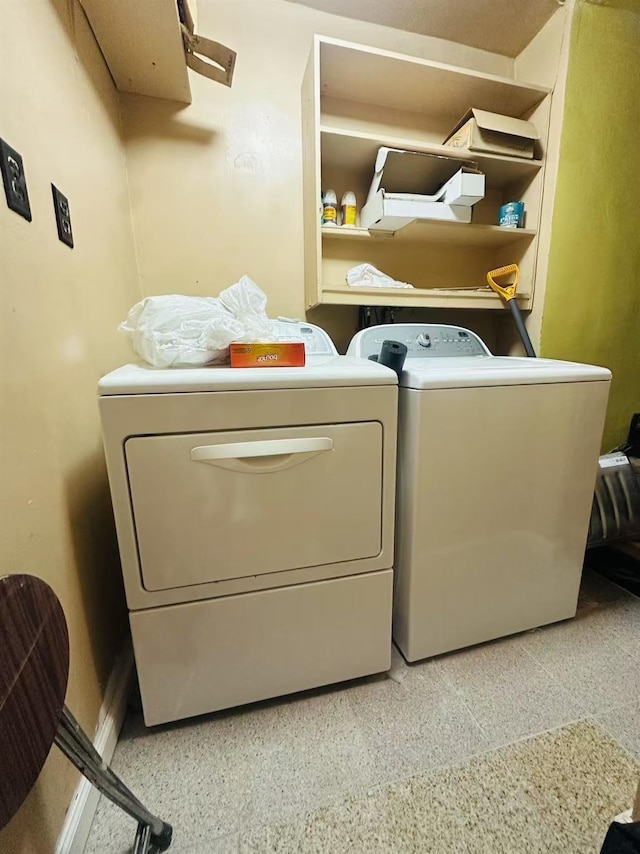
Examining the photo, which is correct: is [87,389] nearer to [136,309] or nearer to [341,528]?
[136,309]

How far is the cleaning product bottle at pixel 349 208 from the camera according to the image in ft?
4.90

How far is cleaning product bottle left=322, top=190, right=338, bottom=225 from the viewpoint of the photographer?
56.9 inches

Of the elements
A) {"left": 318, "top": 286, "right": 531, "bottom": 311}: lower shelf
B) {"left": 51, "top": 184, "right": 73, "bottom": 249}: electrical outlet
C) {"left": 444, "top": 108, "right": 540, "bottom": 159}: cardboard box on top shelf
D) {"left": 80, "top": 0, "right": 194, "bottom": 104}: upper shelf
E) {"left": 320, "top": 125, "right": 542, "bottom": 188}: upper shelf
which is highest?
{"left": 80, "top": 0, "right": 194, "bottom": 104}: upper shelf

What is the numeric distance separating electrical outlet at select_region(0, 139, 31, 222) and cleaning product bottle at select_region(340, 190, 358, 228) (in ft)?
3.69

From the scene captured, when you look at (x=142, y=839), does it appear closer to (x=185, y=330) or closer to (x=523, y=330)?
(x=185, y=330)

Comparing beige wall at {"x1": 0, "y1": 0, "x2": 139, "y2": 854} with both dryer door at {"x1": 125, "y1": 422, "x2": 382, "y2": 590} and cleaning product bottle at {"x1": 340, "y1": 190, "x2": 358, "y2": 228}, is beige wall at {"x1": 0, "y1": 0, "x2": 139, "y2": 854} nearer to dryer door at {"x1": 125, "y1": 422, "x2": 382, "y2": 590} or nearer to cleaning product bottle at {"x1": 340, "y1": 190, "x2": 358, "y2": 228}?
dryer door at {"x1": 125, "y1": 422, "x2": 382, "y2": 590}

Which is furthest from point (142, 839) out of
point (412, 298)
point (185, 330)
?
point (412, 298)

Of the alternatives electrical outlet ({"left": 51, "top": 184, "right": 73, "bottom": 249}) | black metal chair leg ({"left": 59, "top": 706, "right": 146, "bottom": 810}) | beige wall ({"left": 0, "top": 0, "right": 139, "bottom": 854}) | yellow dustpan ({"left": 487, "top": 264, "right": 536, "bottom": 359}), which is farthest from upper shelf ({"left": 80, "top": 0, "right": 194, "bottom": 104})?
black metal chair leg ({"left": 59, "top": 706, "right": 146, "bottom": 810})

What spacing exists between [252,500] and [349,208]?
4.26 ft

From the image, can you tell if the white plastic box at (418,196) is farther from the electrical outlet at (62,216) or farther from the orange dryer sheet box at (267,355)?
the electrical outlet at (62,216)

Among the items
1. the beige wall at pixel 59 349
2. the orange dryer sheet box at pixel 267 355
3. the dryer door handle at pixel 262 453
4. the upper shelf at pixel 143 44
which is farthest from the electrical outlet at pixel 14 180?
the upper shelf at pixel 143 44

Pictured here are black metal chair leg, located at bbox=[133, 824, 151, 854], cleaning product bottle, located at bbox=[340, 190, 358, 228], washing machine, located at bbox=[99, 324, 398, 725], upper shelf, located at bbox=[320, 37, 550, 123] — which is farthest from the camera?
cleaning product bottle, located at bbox=[340, 190, 358, 228]

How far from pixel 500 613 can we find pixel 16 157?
1695 millimetres

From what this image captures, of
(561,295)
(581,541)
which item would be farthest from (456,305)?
(581,541)
